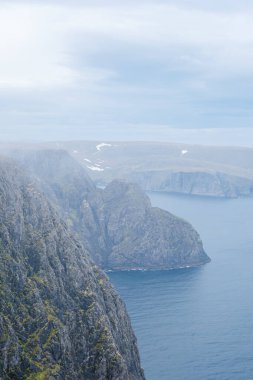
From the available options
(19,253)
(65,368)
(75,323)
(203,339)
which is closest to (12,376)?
(65,368)

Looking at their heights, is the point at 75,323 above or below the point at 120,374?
above

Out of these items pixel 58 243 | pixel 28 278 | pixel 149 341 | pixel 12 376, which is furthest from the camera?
pixel 149 341

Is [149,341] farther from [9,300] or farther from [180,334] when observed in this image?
[9,300]

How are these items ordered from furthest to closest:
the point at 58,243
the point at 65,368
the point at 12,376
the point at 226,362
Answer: the point at 226,362
the point at 58,243
the point at 65,368
the point at 12,376

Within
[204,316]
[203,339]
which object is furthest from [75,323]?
[204,316]

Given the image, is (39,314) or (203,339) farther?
(203,339)

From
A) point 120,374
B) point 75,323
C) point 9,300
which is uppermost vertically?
point 9,300
